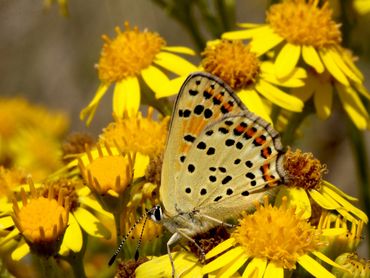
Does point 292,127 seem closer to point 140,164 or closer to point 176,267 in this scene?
point 140,164

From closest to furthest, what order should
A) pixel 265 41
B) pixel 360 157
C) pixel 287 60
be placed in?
pixel 287 60, pixel 265 41, pixel 360 157

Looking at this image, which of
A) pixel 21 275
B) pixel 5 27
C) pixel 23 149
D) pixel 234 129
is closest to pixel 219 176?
pixel 234 129

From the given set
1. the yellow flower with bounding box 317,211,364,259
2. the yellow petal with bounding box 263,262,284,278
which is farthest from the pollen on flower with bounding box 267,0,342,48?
the yellow petal with bounding box 263,262,284,278

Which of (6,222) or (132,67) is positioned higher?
(132,67)

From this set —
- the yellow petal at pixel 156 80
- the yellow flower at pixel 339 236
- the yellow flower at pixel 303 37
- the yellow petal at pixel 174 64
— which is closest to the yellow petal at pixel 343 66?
the yellow flower at pixel 303 37

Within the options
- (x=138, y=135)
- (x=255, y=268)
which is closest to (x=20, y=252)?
(x=138, y=135)

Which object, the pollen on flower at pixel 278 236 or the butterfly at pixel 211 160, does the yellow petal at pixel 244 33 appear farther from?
the pollen on flower at pixel 278 236
